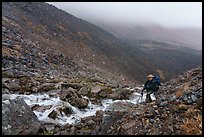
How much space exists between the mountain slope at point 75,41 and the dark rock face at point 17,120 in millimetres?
38346

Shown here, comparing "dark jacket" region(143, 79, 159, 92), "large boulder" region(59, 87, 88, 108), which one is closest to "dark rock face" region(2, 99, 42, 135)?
"large boulder" region(59, 87, 88, 108)

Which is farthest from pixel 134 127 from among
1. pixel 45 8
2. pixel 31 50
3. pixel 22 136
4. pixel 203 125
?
pixel 45 8

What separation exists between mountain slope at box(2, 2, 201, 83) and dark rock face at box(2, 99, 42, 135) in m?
38.3

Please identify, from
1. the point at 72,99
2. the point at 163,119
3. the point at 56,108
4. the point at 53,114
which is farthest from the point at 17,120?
the point at 72,99

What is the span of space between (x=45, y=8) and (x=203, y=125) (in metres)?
80.7

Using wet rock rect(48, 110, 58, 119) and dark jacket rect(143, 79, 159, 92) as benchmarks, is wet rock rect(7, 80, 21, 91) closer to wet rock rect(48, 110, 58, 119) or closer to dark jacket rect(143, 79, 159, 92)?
wet rock rect(48, 110, 58, 119)

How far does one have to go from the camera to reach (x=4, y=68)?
30938mm

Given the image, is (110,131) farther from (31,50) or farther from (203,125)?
(31,50)

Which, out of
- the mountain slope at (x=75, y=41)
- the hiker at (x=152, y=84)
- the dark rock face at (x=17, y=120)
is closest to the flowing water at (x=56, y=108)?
the hiker at (x=152, y=84)

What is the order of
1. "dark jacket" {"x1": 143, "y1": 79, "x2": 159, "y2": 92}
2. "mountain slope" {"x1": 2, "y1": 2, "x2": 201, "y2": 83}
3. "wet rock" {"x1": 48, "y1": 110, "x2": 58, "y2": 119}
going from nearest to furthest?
"wet rock" {"x1": 48, "y1": 110, "x2": 58, "y2": 119}
"dark jacket" {"x1": 143, "y1": 79, "x2": 159, "y2": 92}
"mountain slope" {"x1": 2, "y1": 2, "x2": 201, "y2": 83}

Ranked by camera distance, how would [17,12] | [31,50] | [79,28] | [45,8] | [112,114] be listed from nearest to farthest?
[112,114]
[31,50]
[17,12]
[45,8]
[79,28]

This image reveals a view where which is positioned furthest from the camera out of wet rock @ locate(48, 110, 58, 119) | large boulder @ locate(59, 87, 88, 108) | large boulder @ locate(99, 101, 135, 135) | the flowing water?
large boulder @ locate(59, 87, 88, 108)

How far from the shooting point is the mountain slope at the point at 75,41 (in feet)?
203

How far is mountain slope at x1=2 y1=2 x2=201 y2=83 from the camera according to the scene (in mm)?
61784
